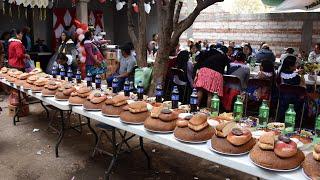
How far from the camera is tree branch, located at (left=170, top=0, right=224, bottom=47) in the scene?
15.8 ft

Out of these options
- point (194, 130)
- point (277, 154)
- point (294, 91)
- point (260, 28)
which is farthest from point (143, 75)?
point (260, 28)

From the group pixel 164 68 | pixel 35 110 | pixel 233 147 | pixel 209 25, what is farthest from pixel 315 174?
pixel 209 25

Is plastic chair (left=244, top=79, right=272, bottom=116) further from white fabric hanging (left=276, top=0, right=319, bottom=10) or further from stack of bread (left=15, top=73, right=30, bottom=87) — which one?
stack of bread (left=15, top=73, right=30, bottom=87)

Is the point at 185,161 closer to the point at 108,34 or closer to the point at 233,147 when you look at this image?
the point at 233,147

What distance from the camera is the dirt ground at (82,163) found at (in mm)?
4270

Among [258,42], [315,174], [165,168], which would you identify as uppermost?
[258,42]

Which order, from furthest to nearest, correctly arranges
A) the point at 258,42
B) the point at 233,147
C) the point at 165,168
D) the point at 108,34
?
1. the point at 108,34
2. the point at 258,42
3. the point at 165,168
4. the point at 233,147

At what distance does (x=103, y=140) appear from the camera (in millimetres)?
5539

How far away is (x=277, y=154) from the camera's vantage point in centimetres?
230

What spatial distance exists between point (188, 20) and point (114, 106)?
215cm

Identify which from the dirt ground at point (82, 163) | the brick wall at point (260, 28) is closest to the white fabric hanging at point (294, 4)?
the brick wall at point (260, 28)

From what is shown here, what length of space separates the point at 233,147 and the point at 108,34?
14162 mm

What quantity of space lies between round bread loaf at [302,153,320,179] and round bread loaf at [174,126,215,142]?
801 millimetres

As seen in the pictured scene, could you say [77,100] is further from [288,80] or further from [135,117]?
[288,80]
